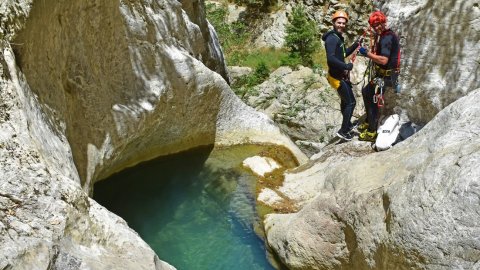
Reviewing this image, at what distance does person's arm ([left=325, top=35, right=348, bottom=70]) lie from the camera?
31.4 ft

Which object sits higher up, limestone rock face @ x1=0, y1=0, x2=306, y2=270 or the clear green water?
limestone rock face @ x1=0, y1=0, x2=306, y2=270

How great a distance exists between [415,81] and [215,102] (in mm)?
5034

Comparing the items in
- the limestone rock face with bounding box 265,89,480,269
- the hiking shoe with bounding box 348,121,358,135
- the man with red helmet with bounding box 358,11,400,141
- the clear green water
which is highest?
the man with red helmet with bounding box 358,11,400,141

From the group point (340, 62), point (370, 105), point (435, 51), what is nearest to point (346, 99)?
point (370, 105)

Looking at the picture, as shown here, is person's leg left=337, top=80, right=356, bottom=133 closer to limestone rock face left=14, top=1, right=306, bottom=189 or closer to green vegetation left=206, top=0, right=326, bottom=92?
limestone rock face left=14, top=1, right=306, bottom=189

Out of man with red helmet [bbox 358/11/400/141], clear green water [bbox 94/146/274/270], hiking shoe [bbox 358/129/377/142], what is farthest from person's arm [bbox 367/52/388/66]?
clear green water [bbox 94/146/274/270]

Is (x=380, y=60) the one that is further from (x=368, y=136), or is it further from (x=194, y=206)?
(x=194, y=206)

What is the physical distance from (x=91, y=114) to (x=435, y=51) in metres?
7.29

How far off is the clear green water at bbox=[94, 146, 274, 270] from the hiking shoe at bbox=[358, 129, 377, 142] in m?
2.67

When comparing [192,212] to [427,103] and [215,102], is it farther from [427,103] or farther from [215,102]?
[427,103]

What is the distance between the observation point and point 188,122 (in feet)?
41.3

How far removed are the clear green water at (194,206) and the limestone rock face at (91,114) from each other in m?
0.48

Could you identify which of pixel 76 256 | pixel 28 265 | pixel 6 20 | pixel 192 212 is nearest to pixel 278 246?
pixel 192 212

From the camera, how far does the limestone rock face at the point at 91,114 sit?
5.27 m
